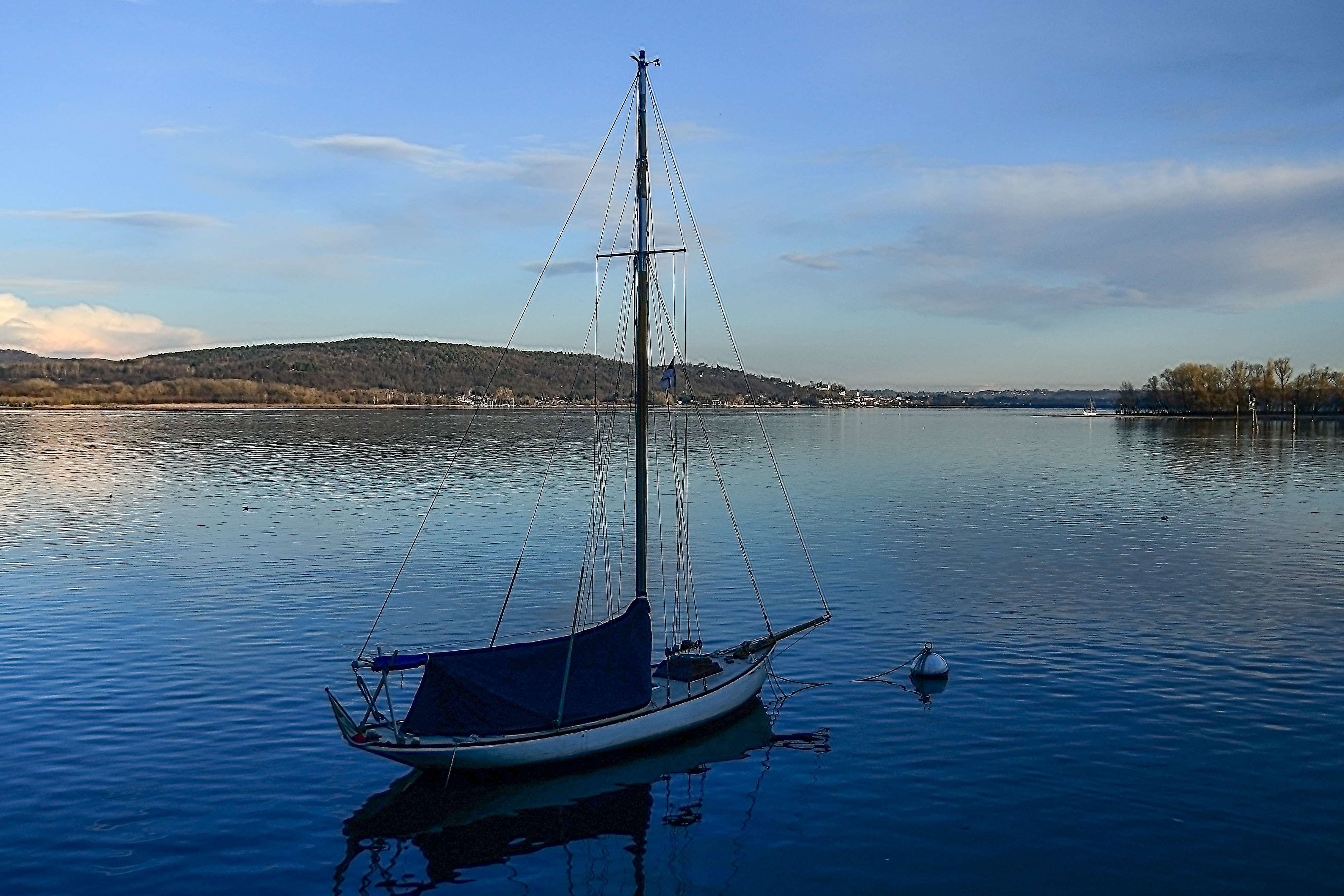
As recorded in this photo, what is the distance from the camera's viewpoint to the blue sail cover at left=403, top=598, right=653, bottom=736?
25.7m

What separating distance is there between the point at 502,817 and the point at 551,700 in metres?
3.26

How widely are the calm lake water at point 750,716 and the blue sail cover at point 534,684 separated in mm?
1605

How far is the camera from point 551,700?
26.7 metres

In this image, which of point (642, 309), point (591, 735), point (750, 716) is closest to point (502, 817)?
point (591, 735)

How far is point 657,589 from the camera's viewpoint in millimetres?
49281

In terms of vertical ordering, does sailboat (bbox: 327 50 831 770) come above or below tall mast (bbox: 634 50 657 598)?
below

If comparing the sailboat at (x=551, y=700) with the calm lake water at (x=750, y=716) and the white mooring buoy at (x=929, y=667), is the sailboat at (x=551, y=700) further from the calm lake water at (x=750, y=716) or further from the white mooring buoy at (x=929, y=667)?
the white mooring buoy at (x=929, y=667)

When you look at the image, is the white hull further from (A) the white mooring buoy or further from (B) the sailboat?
(A) the white mooring buoy

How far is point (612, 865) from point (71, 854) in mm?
11252

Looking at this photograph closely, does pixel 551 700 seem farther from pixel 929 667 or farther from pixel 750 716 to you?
pixel 929 667

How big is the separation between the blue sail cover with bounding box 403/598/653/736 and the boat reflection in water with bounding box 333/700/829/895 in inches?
54.6

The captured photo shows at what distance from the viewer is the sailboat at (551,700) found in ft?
83.0

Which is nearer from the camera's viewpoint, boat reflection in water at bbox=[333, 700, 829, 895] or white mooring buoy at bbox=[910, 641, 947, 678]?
boat reflection in water at bbox=[333, 700, 829, 895]

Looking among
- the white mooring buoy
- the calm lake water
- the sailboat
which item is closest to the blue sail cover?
the sailboat
